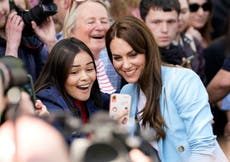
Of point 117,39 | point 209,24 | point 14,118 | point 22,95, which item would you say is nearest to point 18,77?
point 22,95

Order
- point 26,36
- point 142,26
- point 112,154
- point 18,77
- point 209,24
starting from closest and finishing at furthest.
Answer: point 112,154 → point 18,77 → point 142,26 → point 26,36 → point 209,24

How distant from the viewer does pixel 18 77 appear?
1.44m

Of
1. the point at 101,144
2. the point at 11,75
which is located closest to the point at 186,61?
the point at 11,75

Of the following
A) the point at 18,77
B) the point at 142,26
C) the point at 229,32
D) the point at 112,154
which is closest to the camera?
the point at 112,154

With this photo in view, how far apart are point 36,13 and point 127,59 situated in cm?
91

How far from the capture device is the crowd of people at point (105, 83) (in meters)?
1.28

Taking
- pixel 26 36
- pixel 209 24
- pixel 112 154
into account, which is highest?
pixel 112 154

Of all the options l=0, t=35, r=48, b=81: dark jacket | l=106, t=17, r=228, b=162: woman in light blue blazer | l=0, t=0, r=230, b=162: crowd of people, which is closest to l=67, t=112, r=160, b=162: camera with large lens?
l=0, t=0, r=230, b=162: crowd of people

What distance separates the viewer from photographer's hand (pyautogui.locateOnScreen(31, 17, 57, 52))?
4.04 meters

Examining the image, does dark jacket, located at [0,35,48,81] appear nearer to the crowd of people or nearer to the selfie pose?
the crowd of people

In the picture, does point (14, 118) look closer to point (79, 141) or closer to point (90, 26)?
point (79, 141)

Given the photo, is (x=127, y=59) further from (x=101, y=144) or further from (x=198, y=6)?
(x=198, y=6)

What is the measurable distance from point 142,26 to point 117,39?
0.47 feet

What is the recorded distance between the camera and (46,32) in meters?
4.09
